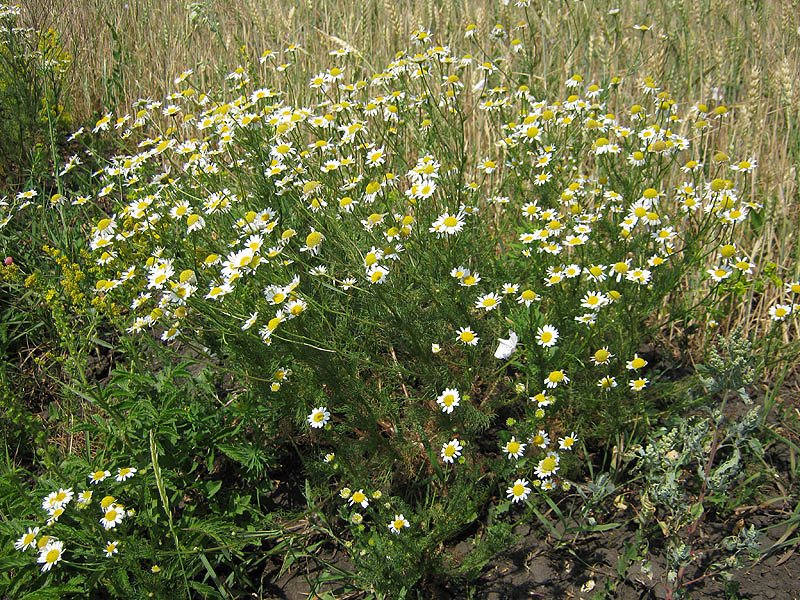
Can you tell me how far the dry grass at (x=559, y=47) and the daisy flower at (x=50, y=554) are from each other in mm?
2703

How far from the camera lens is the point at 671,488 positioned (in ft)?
6.41

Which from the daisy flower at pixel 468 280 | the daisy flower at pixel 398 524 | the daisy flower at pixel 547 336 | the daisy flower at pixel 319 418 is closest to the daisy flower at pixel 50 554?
the daisy flower at pixel 319 418

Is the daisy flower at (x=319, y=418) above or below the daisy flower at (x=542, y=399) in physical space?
below

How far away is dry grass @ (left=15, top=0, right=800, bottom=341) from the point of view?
3072 mm

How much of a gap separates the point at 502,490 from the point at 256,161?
69.9 inches

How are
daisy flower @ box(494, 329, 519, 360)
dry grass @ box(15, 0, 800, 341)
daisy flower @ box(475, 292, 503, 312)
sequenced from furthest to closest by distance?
dry grass @ box(15, 0, 800, 341) < daisy flower @ box(475, 292, 503, 312) < daisy flower @ box(494, 329, 519, 360)

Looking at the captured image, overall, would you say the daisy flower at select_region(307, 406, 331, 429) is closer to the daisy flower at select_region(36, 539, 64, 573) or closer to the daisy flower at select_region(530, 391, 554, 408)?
the daisy flower at select_region(530, 391, 554, 408)

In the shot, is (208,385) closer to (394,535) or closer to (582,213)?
(394,535)

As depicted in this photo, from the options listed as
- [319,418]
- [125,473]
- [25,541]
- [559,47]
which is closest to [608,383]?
[319,418]

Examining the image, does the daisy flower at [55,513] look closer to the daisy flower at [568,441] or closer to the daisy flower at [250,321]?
the daisy flower at [250,321]

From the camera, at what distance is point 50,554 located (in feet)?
6.84

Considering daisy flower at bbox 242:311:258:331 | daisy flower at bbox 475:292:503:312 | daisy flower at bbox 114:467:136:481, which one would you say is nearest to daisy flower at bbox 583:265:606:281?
daisy flower at bbox 475:292:503:312

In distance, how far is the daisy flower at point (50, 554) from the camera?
6.72ft

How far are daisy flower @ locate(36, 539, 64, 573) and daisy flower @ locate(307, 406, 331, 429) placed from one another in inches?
36.7
